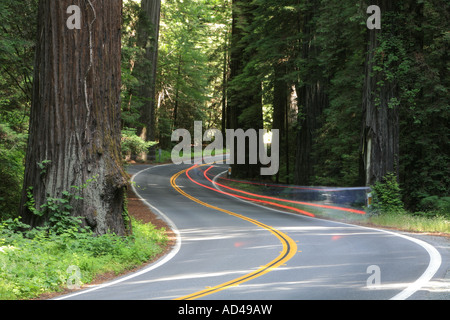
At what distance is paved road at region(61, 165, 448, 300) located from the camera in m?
7.01

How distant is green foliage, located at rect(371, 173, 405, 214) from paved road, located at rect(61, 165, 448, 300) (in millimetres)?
1906

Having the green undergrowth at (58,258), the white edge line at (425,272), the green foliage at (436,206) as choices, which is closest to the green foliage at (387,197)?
A: the green foliage at (436,206)

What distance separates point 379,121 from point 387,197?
2.83 m

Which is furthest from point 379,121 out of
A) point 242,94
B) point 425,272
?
point 242,94

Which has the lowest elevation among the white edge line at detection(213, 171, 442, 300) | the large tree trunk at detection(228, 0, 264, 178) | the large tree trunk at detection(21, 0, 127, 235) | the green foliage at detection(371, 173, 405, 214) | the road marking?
the road marking

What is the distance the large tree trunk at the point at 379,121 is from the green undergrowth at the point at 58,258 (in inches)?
379

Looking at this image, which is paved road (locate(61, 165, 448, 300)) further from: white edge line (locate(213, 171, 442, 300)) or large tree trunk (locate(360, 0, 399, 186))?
large tree trunk (locate(360, 0, 399, 186))

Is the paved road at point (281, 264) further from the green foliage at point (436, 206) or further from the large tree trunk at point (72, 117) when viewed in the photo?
the green foliage at point (436, 206)

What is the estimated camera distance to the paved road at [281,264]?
7.01 metres

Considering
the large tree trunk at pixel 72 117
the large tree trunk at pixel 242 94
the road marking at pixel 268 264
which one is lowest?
the road marking at pixel 268 264

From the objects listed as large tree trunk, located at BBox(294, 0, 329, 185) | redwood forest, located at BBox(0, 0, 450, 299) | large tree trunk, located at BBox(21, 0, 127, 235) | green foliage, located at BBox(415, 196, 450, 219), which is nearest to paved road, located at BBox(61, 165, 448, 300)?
redwood forest, located at BBox(0, 0, 450, 299)

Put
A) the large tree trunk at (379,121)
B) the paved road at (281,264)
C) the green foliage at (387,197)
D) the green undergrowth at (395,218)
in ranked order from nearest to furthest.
Result: the paved road at (281,264), the green undergrowth at (395,218), the green foliage at (387,197), the large tree trunk at (379,121)

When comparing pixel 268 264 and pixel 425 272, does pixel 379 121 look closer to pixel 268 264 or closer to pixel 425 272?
pixel 268 264
